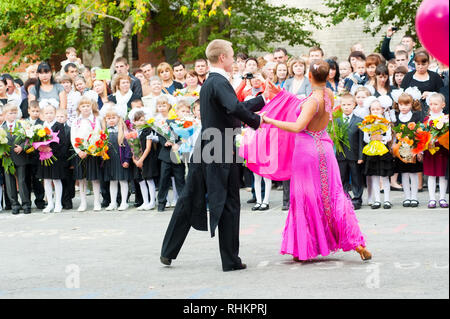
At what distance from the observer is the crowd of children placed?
12.5 meters

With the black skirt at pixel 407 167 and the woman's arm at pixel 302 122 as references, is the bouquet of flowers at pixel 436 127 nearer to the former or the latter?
the black skirt at pixel 407 167

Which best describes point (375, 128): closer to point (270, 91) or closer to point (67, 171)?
point (270, 91)

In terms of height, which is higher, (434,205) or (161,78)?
(161,78)

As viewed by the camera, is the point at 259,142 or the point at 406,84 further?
the point at 406,84

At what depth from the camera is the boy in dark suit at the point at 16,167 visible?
13.8m

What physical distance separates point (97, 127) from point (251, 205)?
112 inches

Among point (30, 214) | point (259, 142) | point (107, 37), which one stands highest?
point (107, 37)

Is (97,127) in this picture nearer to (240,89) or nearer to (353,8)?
(240,89)

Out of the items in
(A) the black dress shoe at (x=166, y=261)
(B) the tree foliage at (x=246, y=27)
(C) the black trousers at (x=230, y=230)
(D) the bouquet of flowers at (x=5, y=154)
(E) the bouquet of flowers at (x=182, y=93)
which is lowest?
(A) the black dress shoe at (x=166, y=261)

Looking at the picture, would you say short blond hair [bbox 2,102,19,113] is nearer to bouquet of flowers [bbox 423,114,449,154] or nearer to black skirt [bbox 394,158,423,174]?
black skirt [bbox 394,158,423,174]

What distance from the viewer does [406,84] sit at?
1400cm

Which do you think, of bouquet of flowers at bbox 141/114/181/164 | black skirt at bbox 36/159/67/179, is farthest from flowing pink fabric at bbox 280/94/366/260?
black skirt at bbox 36/159/67/179

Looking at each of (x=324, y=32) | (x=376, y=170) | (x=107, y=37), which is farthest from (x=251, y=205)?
(x=324, y=32)

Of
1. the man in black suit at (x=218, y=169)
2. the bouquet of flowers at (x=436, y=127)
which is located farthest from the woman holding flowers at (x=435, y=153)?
the man in black suit at (x=218, y=169)
